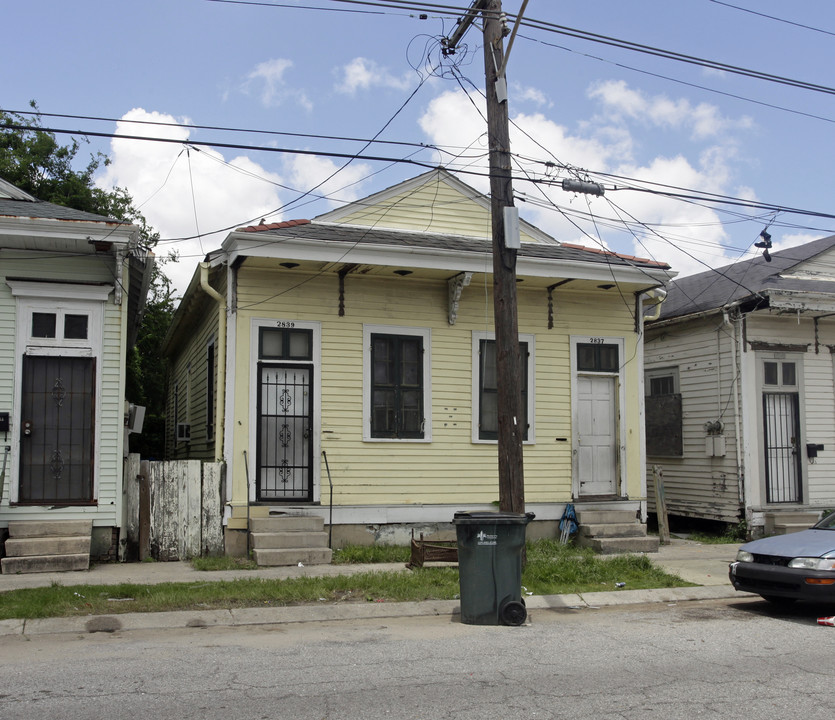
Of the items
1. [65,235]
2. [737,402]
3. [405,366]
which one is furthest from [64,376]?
[737,402]

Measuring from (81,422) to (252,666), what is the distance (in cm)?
623

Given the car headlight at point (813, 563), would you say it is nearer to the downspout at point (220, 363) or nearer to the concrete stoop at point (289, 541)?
the concrete stoop at point (289, 541)

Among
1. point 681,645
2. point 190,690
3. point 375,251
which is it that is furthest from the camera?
point 375,251

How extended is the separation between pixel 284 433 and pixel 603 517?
5471 millimetres

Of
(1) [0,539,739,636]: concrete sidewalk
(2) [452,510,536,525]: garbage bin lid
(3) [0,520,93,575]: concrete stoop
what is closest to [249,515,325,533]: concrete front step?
(1) [0,539,739,636]: concrete sidewalk

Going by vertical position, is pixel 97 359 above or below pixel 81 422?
above

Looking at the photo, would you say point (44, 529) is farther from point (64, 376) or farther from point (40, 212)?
point (40, 212)

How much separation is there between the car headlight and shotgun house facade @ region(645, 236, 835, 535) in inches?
266

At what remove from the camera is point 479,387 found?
13.6 m

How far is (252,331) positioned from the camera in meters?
12.4

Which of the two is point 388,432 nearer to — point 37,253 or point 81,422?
point 81,422

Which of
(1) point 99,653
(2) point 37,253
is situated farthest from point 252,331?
(1) point 99,653

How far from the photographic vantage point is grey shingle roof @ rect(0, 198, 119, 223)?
10961 mm

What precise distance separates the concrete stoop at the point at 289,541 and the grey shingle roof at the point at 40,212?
4682mm
